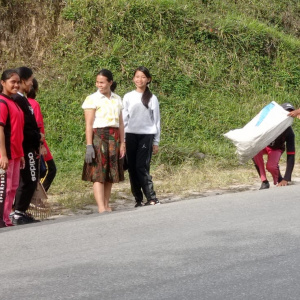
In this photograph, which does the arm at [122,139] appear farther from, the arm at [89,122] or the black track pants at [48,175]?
the black track pants at [48,175]

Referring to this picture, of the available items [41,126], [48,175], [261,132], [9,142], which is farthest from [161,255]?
[261,132]

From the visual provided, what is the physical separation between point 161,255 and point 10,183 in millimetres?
2434

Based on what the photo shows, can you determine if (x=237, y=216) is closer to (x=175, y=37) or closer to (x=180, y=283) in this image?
(x=180, y=283)

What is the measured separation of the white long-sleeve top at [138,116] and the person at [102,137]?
366 mm

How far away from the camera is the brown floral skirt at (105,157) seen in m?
8.32

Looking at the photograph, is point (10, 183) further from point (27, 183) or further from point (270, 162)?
point (270, 162)

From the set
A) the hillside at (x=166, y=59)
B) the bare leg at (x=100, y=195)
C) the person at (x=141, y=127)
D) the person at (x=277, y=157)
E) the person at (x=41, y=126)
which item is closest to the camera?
the bare leg at (x=100, y=195)

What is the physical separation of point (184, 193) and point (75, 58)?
5.85 metres

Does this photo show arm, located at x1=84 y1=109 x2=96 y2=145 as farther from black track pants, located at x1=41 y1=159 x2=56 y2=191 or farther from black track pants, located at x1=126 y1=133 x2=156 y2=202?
black track pants, located at x1=41 y1=159 x2=56 y2=191

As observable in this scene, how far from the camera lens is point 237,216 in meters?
7.27

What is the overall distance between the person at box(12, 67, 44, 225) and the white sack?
2.94 metres

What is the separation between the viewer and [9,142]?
744 cm

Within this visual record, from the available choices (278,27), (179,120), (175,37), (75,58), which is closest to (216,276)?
(179,120)

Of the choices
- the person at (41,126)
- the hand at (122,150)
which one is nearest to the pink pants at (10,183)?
the person at (41,126)
